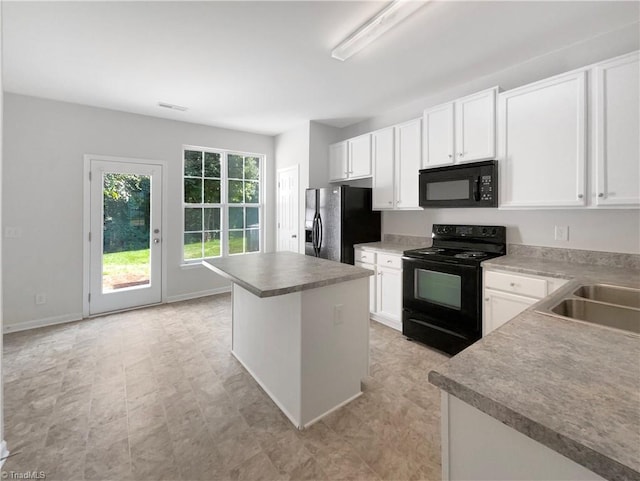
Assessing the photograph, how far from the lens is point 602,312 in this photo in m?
1.42

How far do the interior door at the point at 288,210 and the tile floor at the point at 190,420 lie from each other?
231 cm

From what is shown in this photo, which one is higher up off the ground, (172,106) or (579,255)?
(172,106)

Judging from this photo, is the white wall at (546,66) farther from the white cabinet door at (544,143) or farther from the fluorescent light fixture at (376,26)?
the fluorescent light fixture at (376,26)

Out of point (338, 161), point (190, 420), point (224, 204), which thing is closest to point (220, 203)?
point (224, 204)

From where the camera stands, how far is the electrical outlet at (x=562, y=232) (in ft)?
8.43

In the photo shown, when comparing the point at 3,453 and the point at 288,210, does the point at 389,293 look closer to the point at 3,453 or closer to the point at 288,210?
the point at 288,210

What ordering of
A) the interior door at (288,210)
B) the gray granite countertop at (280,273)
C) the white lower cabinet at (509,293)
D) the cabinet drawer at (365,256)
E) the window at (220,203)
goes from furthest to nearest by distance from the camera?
the interior door at (288,210) → the window at (220,203) → the cabinet drawer at (365,256) → the white lower cabinet at (509,293) → the gray granite countertop at (280,273)

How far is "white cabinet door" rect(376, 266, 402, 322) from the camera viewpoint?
3277 millimetres

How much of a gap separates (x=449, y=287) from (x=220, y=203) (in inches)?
147

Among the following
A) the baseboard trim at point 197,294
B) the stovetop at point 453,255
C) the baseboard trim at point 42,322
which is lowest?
the baseboard trim at point 42,322

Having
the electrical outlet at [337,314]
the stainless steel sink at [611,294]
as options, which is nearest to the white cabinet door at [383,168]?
the electrical outlet at [337,314]

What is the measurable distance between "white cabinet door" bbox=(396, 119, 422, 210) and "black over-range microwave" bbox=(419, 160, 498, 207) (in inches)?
6.7

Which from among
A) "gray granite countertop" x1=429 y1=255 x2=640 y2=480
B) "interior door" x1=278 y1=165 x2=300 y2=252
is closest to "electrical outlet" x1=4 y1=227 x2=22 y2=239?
"interior door" x1=278 y1=165 x2=300 y2=252

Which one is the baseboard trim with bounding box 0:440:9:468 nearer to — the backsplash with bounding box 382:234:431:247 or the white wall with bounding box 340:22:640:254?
the backsplash with bounding box 382:234:431:247
